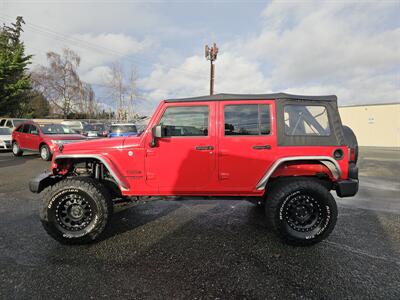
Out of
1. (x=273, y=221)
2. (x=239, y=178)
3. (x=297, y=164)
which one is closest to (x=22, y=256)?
(x=239, y=178)

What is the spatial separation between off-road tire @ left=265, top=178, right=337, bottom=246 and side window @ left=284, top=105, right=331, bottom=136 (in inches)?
27.1

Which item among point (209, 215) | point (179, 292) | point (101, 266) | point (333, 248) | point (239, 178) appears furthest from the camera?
point (209, 215)

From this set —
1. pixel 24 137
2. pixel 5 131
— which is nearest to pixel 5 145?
pixel 5 131

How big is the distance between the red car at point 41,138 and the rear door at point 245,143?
779 cm

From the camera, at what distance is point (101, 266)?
260 centimetres

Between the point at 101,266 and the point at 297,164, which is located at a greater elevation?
the point at 297,164

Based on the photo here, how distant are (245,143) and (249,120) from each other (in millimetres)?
335

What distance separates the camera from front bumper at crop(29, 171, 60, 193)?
335 centimetres

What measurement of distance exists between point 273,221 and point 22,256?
124 inches

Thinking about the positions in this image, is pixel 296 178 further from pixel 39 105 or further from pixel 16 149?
pixel 39 105

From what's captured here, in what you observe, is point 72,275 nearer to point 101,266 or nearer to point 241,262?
point 101,266

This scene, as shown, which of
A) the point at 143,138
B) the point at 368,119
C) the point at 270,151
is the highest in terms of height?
the point at 368,119

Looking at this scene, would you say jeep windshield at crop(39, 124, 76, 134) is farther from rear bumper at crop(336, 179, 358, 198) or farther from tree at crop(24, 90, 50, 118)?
tree at crop(24, 90, 50, 118)

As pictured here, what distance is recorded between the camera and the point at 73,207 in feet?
10.5
